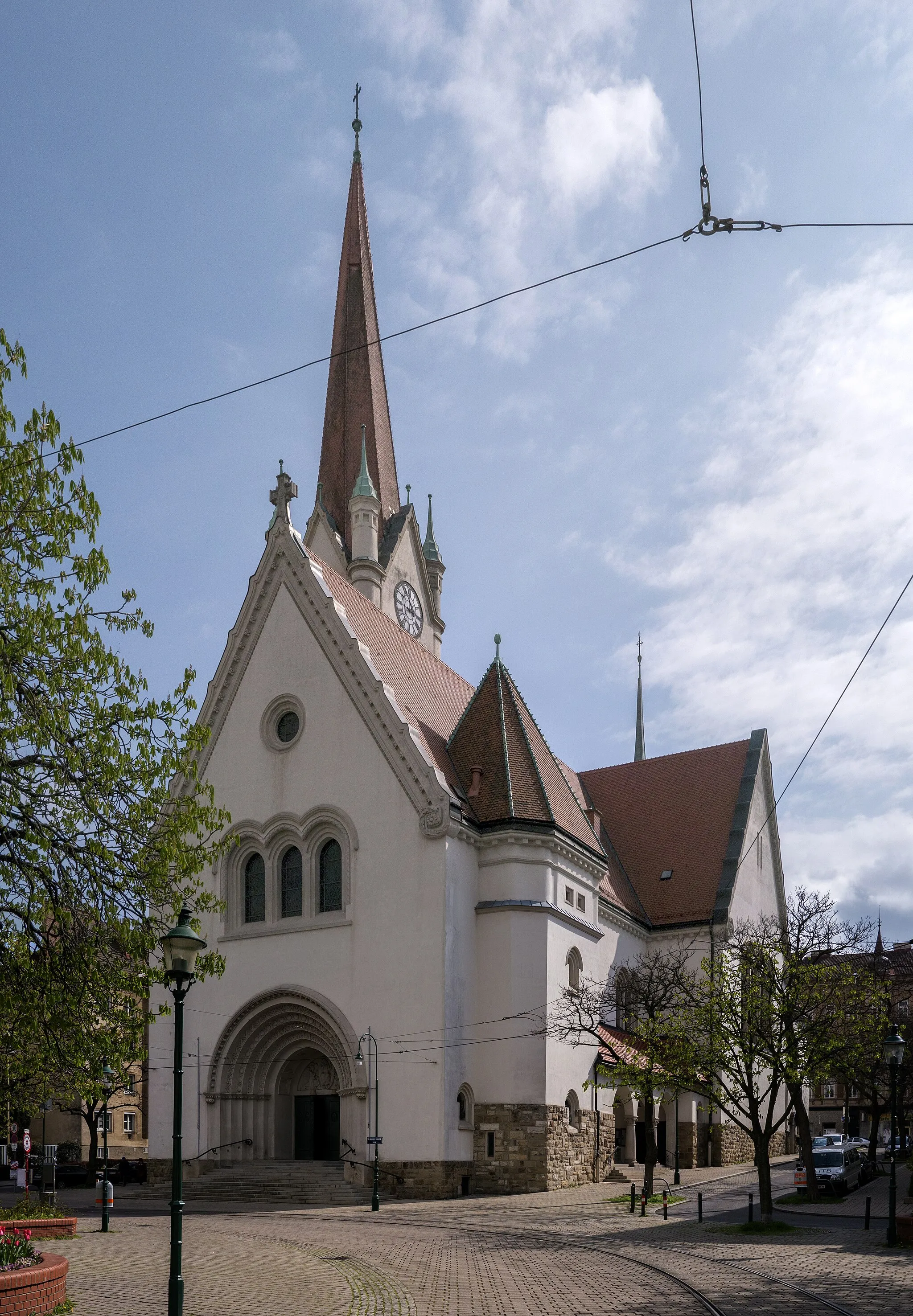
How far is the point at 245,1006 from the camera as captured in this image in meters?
34.2

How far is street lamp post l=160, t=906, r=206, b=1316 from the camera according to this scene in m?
11.0

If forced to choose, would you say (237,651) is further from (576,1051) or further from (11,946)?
(11,946)

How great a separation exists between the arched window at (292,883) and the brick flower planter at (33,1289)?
71.5 ft

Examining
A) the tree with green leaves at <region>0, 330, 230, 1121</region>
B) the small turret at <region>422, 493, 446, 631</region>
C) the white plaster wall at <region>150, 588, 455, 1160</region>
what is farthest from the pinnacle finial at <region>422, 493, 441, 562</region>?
the tree with green leaves at <region>0, 330, 230, 1121</region>

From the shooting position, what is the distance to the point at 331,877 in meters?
34.3

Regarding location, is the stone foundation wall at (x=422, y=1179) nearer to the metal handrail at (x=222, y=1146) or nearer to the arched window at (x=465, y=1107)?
the arched window at (x=465, y=1107)

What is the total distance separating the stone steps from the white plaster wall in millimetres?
1542

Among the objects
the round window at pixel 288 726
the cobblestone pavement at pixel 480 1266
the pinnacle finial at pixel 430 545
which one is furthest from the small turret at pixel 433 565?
the cobblestone pavement at pixel 480 1266

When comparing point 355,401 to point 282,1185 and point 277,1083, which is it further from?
point 282,1185

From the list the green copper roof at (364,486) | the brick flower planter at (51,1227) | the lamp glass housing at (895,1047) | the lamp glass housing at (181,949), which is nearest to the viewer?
the lamp glass housing at (181,949)

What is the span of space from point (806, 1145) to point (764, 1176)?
734 cm

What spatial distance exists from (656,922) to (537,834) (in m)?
13.4

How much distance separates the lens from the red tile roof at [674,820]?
4569cm

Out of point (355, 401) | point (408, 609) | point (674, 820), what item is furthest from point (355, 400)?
point (674, 820)
